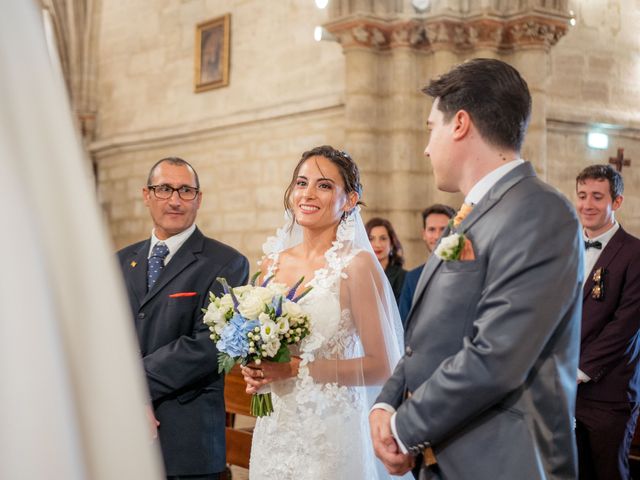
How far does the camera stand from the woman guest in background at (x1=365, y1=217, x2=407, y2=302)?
571cm

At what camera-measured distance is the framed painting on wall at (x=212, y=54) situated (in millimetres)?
9609

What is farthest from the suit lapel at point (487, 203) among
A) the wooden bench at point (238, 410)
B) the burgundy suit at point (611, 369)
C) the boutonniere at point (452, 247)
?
the wooden bench at point (238, 410)

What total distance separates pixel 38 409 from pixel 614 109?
8556 mm

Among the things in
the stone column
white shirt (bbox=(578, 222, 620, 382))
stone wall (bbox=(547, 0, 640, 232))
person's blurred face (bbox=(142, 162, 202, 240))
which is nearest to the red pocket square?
person's blurred face (bbox=(142, 162, 202, 240))

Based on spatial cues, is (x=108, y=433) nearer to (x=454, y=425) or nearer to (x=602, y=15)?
(x=454, y=425)

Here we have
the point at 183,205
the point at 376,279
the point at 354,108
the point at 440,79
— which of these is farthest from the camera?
the point at 354,108

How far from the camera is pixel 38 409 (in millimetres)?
667

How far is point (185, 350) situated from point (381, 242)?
2.73m

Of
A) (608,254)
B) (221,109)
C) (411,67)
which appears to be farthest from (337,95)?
(608,254)

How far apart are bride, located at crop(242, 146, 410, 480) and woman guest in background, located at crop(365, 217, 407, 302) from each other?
2.44 meters

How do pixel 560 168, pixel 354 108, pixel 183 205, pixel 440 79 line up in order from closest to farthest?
pixel 440 79 → pixel 183 205 → pixel 354 108 → pixel 560 168

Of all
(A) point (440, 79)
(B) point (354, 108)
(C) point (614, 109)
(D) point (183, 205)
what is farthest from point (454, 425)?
(C) point (614, 109)

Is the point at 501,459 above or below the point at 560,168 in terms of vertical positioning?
below

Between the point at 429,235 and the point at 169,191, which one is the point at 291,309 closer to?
the point at 169,191
